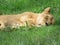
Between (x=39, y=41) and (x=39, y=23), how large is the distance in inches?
85.0

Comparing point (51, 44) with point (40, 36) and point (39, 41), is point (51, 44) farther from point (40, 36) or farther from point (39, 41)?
point (40, 36)

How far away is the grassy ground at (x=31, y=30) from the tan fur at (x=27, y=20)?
0.97ft

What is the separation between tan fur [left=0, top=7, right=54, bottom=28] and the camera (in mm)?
9109

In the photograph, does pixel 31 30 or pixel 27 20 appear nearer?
pixel 31 30

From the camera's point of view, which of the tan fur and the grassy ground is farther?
the tan fur

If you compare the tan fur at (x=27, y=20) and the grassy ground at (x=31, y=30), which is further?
the tan fur at (x=27, y=20)

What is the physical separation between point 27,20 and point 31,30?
35.3 inches

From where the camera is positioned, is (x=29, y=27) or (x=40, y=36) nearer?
(x=40, y=36)

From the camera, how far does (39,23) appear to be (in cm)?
911

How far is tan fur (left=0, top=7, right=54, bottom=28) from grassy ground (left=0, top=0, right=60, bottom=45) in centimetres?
30

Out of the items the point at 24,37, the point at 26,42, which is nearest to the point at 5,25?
the point at 24,37

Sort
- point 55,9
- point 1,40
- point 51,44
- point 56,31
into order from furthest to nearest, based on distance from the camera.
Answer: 1. point 55,9
2. point 56,31
3. point 1,40
4. point 51,44

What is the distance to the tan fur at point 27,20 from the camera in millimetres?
9109

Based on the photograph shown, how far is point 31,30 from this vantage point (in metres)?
8.39
